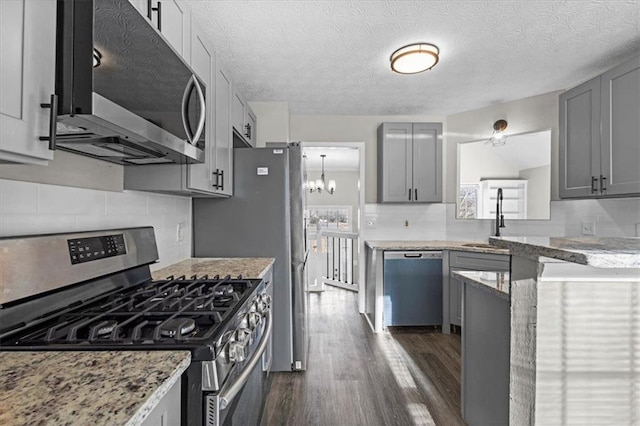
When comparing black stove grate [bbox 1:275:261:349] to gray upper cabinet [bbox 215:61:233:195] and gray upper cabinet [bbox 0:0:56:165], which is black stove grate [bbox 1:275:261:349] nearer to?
gray upper cabinet [bbox 0:0:56:165]

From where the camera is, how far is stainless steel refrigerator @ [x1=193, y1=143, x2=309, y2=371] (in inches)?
98.2

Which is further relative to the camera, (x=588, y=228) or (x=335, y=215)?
(x=335, y=215)

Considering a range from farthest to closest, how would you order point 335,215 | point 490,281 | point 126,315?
1. point 335,215
2. point 490,281
3. point 126,315

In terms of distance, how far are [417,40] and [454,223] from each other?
7.48 feet

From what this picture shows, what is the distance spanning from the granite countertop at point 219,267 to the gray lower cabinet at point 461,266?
1923 mm

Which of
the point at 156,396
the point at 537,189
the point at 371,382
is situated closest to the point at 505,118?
the point at 537,189

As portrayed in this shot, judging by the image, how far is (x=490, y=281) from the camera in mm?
1646

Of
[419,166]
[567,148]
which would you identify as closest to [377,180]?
[419,166]

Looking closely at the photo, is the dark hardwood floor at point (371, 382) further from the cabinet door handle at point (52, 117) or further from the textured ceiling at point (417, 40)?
the textured ceiling at point (417, 40)

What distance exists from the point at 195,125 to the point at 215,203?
1.15m

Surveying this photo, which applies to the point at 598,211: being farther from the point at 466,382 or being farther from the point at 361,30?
the point at 361,30

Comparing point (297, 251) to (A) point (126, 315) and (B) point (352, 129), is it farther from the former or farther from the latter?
(B) point (352, 129)

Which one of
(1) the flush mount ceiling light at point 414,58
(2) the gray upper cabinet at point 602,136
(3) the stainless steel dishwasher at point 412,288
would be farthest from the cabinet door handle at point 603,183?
(1) the flush mount ceiling light at point 414,58

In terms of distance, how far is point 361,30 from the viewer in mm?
2184
